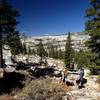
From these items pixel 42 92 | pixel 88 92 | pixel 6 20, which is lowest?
pixel 88 92

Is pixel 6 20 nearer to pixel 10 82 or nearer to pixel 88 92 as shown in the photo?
pixel 10 82

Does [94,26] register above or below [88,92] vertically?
above

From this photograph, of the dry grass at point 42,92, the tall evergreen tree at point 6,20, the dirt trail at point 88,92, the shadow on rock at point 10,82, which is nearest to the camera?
the dry grass at point 42,92

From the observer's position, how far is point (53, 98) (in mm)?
16547

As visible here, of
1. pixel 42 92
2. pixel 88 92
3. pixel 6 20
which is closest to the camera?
pixel 42 92

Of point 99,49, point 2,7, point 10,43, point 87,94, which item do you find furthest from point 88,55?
point 2,7

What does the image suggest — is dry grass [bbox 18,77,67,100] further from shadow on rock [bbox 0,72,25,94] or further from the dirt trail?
shadow on rock [bbox 0,72,25,94]

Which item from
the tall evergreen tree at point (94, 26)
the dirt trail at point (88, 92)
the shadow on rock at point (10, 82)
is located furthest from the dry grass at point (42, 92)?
the tall evergreen tree at point (94, 26)

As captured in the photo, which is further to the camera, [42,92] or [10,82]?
[10,82]

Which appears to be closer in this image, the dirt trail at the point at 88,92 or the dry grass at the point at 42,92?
the dry grass at the point at 42,92

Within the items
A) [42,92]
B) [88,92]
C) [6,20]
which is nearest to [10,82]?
[42,92]

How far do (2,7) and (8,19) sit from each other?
68.8 inches

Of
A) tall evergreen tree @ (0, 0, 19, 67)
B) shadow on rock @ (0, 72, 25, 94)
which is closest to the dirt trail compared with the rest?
shadow on rock @ (0, 72, 25, 94)

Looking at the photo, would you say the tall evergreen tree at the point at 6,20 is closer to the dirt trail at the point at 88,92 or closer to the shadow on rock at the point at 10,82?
the shadow on rock at the point at 10,82
